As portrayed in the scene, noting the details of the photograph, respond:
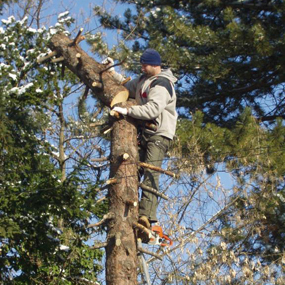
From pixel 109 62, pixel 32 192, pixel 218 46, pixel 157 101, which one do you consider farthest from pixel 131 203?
pixel 218 46

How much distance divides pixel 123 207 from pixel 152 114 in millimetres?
876

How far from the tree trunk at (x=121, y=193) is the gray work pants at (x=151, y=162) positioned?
0.76ft

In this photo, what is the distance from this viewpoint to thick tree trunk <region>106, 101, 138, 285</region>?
550cm

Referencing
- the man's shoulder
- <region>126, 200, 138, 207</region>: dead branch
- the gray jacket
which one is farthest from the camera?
the man's shoulder

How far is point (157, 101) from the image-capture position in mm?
6059

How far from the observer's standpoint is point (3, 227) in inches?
324

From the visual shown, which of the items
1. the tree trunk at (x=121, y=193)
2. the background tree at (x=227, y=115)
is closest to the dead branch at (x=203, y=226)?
the background tree at (x=227, y=115)

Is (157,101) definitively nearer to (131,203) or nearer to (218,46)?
(131,203)

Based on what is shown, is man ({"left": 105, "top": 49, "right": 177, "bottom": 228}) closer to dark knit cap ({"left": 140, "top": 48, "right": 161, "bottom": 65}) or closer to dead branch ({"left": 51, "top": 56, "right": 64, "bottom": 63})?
dark knit cap ({"left": 140, "top": 48, "right": 161, "bottom": 65})

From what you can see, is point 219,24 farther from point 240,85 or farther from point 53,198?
point 53,198

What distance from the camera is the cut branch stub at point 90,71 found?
20.8ft

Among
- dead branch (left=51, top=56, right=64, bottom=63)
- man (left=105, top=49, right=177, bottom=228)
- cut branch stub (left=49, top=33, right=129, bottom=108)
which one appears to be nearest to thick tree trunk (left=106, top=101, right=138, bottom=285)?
man (left=105, top=49, right=177, bottom=228)

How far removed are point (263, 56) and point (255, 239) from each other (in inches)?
121

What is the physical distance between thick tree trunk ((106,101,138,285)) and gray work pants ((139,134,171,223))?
0.23 meters
